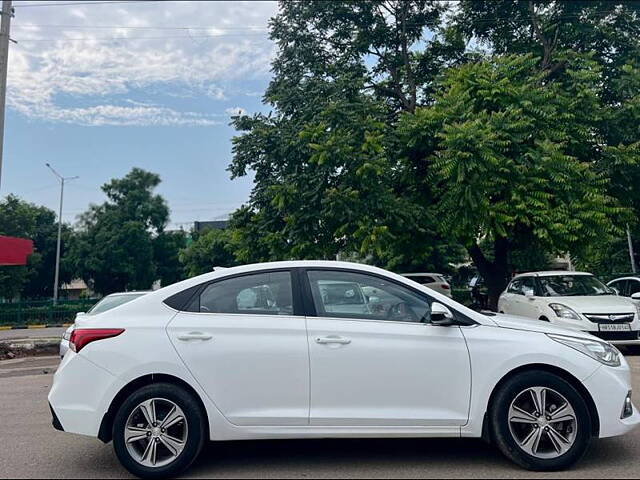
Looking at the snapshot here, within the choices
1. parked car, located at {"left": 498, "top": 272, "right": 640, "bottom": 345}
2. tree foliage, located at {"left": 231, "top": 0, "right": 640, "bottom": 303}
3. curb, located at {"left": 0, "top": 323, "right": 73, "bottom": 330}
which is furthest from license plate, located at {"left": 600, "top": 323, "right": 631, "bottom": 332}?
curb, located at {"left": 0, "top": 323, "right": 73, "bottom": 330}

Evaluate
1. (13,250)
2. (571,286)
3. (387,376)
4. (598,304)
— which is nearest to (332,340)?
(387,376)

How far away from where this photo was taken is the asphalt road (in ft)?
13.6

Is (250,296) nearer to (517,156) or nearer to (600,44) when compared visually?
(517,156)

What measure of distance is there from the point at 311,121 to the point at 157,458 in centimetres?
1236

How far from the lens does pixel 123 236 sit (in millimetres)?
41062

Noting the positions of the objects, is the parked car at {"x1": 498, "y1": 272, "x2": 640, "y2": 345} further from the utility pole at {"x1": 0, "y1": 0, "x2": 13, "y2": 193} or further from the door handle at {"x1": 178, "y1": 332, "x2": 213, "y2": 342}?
the utility pole at {"x1": 0, "y1": 0, "x2": 13, "y2": 193}

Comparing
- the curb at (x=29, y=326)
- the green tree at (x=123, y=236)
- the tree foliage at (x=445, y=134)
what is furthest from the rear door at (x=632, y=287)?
the green tree at (x=123, y=236)

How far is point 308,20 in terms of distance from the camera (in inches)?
733

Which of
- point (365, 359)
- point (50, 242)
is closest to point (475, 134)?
point (365, 359)

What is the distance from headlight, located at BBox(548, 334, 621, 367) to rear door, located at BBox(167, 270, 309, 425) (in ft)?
6.69

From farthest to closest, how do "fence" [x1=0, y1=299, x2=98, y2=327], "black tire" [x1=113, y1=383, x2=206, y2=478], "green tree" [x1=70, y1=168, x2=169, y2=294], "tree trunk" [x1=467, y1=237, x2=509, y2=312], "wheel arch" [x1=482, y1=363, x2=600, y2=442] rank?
"green tree" [x1=70, y1=168, x2=169, y2=294] < "fence" [x1=0, y1=299, x2=98, y2=327] < "tree trunk" [x1=467, y1=237, x2=509, y2=312] < "wheel arch" [x1=482, y1=363, x2=600, y2=442] < "black tire" [x1=113, y1=383, x2=206, y2=478]

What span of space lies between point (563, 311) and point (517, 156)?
4769 millimetres

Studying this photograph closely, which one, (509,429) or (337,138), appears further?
(337,138)

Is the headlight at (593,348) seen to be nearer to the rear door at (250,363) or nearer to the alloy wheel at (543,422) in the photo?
the alloy wheel at (543,422)
